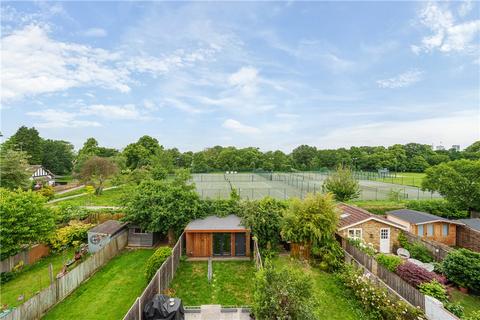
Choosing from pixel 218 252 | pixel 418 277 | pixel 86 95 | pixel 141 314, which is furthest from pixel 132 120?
pixel 418 277

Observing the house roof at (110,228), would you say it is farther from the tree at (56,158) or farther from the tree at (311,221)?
the tree at (56,158)

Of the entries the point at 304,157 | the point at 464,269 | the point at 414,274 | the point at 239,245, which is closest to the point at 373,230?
the point at 464,269

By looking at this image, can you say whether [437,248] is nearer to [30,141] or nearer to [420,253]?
[420,253]

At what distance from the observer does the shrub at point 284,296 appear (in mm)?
6785

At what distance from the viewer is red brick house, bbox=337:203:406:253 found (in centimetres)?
Result: 1509

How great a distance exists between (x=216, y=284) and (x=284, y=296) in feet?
17.3

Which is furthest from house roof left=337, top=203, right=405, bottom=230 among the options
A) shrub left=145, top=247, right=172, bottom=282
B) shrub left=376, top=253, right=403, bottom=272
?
shrub left=145, top=247, right=172, bottom=282

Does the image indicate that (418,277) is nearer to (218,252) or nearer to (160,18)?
(218,252)

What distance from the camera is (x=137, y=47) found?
19344 millimetres

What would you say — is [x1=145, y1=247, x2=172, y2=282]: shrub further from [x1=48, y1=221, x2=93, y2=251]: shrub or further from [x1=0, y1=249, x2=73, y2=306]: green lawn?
[x1=48, y1=221, x2=93, y2=251]: shrub

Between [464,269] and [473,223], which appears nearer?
[464,269]

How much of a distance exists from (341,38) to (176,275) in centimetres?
2181

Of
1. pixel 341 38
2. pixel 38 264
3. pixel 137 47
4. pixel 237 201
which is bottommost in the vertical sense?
pixel 38 264

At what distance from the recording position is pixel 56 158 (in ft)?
198
